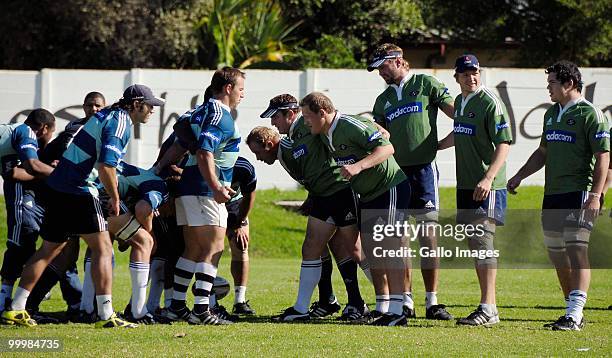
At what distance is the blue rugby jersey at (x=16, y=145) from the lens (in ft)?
34.3

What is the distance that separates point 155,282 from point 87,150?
5.92 feet

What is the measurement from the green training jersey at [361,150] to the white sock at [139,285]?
6.61 ft

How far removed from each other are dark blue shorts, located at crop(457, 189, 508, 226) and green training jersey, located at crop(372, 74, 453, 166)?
0.78 metres

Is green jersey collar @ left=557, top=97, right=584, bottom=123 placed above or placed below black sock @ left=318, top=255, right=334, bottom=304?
above

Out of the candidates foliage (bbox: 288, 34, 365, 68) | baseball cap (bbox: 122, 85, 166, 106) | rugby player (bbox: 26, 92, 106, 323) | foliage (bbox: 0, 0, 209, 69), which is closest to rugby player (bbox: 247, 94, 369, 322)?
baseball cap (bbox: 122, 85, 166, 106)

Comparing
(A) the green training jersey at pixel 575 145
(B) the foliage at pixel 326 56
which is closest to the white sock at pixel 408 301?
(A) the green training jersey at pixel 575 145

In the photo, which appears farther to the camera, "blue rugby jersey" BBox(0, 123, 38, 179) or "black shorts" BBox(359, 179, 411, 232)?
"blue rugby jersey" BBox(0, 123, 38, 179)

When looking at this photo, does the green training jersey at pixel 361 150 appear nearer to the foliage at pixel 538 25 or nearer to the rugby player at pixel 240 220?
the rugby player at pixel 240 220

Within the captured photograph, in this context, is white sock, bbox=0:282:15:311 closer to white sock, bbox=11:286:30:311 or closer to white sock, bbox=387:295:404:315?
white sock, bbox=11:286:30:311

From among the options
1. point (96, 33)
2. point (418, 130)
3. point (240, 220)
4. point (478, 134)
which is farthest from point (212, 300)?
point (96, 33)

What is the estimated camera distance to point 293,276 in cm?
1535

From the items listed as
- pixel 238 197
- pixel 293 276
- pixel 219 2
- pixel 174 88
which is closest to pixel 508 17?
pixel 219 2

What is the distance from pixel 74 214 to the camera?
31.0 feet

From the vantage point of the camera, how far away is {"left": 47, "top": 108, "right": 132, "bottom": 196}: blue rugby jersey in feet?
30.5
